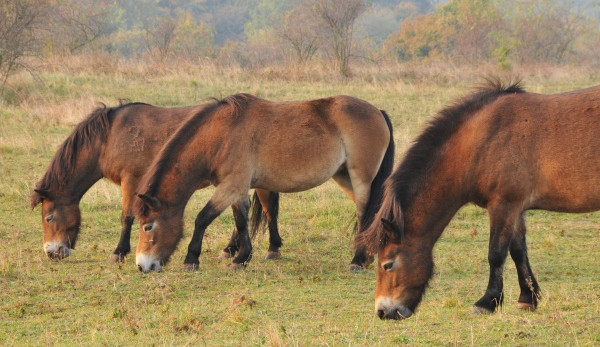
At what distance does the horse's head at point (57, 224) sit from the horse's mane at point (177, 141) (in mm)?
1347

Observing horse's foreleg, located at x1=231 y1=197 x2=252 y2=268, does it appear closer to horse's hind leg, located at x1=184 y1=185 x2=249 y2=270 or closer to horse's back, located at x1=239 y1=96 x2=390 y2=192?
horse's hind leg, located at x1=184 y1=185 x2=249 y2=270

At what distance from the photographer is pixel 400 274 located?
19.4 ft

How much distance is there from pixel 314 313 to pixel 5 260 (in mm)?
3438

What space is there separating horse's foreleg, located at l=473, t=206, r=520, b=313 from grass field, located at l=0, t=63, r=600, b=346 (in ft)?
0.47

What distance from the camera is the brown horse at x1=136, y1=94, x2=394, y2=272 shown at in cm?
807

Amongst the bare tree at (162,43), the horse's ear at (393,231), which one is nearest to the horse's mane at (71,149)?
the horse's ear at (393,231)

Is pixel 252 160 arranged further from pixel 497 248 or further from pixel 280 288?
pixel 497 248

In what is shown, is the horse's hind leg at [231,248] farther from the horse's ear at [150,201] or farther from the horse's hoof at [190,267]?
the horse's ear at [150,201]

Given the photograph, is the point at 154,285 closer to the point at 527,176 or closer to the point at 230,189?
the point at 230,189

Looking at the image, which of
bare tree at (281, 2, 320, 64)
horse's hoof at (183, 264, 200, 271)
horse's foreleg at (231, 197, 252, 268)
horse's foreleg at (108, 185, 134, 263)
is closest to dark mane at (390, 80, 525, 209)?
horse's foreleg at (231, 197, 252, 268)

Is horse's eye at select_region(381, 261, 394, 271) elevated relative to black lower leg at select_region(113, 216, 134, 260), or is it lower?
elevated

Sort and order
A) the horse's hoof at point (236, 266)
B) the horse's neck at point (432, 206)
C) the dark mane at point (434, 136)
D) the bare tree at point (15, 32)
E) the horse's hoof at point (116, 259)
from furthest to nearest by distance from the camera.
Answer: the bare tree at point (15, 32)
the horse's hoof at point (116, 259)
the horse's hoof at point (236, 266)
the dark mane at point (434, 136)
the horse's neck at point (432, 206)

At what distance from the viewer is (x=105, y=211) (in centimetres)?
1119

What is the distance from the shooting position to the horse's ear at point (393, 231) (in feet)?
19.2
